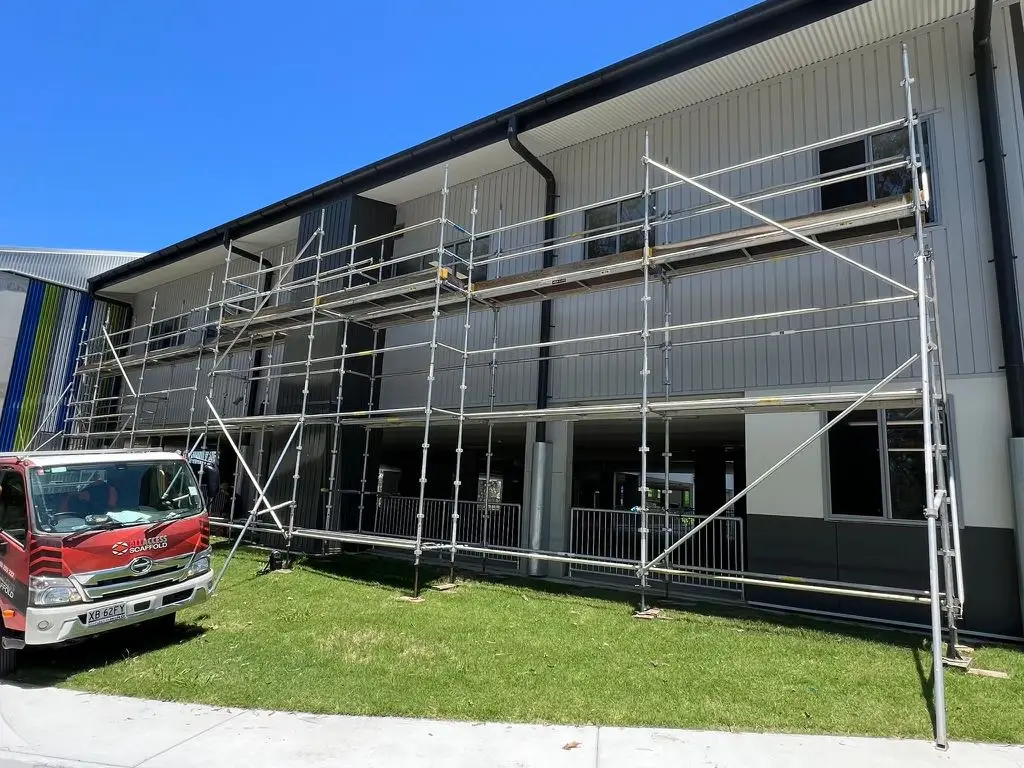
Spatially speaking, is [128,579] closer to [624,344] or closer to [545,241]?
[624,344]

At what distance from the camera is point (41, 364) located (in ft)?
62.4

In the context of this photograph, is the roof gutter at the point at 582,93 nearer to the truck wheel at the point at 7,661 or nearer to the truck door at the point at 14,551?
the truck door at the point at 14,551

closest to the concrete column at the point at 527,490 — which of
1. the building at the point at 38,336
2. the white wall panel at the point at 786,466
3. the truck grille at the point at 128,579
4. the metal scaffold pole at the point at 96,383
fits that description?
the white wall panel at the point at 786,466

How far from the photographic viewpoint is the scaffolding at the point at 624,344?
267 inches

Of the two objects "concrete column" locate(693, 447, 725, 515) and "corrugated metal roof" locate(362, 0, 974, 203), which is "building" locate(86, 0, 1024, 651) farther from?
"concrete column" locate(693, 447, 725, 515)

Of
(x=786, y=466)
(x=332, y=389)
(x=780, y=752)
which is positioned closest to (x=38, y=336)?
(x=332, y=389)

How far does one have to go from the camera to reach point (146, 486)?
6992 mm

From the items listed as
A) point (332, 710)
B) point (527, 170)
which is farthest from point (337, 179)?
point (332, 710)

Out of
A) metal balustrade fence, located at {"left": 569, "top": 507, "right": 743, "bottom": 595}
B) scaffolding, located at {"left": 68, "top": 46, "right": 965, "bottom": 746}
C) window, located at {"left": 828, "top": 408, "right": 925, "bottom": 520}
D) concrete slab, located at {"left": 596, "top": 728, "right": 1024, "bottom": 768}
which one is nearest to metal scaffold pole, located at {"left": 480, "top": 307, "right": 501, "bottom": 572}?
scaffolding, located at {"left": 68, "top": 46, "right": 965, "bottom": 746}

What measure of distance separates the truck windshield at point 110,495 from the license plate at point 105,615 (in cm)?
80

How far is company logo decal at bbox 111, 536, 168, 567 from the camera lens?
5996mm

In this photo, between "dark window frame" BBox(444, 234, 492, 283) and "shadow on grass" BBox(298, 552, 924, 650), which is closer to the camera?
"shadow on grass" BBox(298, 552, 924, 650)

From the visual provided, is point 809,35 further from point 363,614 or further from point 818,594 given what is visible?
point 363,614

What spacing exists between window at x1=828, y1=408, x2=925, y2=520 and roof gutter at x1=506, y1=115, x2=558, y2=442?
15.3 ft
